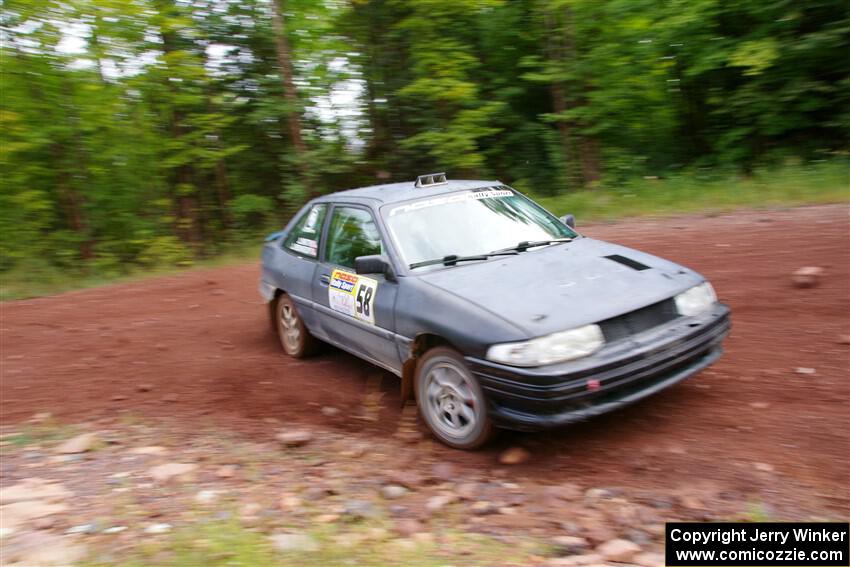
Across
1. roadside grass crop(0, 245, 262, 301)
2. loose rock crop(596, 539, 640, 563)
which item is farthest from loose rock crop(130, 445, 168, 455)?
roadside grass crop(0, 245, 262, 301)

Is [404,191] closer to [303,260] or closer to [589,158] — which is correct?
[303,260]

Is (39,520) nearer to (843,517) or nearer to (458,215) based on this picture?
(458,215)

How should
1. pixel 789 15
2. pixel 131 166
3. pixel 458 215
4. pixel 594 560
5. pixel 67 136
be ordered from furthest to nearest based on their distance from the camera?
pixel 131 166, pixel 67 136, pixel 789 15, pixel 458 215, pixel 594 560

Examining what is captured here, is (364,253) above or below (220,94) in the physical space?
below

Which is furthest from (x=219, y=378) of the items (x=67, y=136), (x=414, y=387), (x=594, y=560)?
(x=67, y=136)

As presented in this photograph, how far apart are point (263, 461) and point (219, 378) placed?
6.30ft

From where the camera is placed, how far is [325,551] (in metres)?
3.06

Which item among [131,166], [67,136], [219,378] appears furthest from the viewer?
[131,166]

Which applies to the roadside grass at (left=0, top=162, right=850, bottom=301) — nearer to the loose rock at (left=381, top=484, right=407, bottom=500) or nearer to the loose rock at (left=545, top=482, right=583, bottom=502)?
the loose rock at (left=545, top=482, right=583, bottom=502)

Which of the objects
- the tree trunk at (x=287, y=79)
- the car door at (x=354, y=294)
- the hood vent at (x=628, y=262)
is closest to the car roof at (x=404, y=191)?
the car door at (x=354, y=294)

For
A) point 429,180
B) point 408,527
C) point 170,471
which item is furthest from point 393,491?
point 429,180

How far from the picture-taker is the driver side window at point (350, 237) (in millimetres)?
5113

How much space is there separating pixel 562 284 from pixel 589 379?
741 millimetres

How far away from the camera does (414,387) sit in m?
4.49
